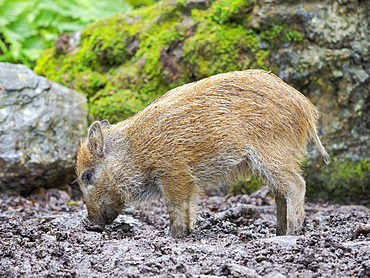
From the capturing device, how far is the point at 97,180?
5641 mm

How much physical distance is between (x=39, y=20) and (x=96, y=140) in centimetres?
742

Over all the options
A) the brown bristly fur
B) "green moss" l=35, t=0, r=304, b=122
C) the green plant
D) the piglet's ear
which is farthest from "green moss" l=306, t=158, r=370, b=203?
the green plant

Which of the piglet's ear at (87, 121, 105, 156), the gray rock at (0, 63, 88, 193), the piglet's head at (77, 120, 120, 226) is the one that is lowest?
the gray rock at (0, 63, 88, 193)

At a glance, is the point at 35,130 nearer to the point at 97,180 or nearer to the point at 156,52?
the point at 156,52

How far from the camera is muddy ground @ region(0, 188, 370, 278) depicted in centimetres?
351

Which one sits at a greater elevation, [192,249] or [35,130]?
[192,249]

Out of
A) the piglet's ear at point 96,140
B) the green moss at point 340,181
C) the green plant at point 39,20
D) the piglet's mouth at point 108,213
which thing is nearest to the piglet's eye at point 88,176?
the piglet's ear at point 96,140

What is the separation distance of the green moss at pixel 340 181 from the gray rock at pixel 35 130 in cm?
443

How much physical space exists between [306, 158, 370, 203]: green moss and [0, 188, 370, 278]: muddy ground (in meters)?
1.67

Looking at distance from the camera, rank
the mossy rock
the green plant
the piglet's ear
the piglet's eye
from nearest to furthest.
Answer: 1. the piglet's ear
2. the piglet's eye
3. the mossy rock
4. the green plant

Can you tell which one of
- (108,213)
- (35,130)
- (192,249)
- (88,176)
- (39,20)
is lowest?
(35,130)

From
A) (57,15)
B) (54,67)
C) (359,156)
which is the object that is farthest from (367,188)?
(57,15)

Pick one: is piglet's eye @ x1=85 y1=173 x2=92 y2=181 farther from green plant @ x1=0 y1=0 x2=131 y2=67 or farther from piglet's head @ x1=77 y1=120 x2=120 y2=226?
green plant @ x1=0 y1=0 x2=131 y2=67

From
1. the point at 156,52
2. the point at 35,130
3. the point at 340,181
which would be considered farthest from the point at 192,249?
the point at 156,52
